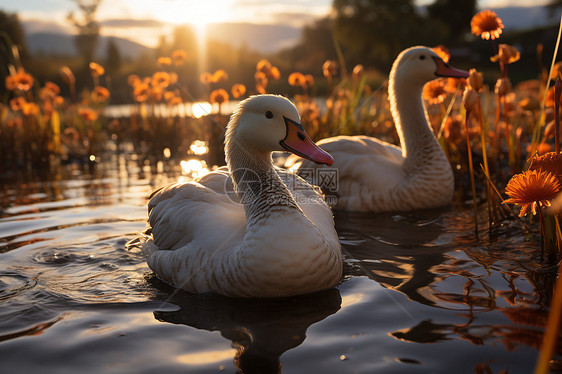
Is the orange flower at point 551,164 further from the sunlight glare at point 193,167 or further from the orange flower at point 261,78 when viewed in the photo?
the sunlight glare at point 193,167

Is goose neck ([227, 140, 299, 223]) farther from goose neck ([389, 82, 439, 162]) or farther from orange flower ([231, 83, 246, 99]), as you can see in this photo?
orange flower ([231, 83, 246, 99])

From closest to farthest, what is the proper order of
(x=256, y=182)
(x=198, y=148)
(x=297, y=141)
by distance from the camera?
(x=297, y=141)
(x=256, y=182)
(x=198, y=148)

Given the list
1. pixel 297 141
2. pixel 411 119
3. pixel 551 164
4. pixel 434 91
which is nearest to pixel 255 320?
pixel 297 141

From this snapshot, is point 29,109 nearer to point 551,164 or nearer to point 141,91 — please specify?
point 141,91

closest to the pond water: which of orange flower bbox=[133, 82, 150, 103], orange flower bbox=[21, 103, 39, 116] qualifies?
orange flower bbox=[21, 103, 39, 116]

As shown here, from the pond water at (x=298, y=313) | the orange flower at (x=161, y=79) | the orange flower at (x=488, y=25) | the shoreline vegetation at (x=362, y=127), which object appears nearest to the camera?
the pond water at (x=298, y=313)

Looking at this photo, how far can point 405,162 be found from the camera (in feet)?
21.9

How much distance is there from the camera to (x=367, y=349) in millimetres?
3014

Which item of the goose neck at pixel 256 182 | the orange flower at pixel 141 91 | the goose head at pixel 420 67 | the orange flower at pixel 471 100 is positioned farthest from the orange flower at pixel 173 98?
the orange flower at pixel 471 100

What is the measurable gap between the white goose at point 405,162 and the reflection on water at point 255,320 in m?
2.74

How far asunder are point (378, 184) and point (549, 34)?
184ft

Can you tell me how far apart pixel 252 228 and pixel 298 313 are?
0.66m

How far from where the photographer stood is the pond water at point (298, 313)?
2.94 meters

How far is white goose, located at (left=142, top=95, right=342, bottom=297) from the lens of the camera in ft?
11.8
